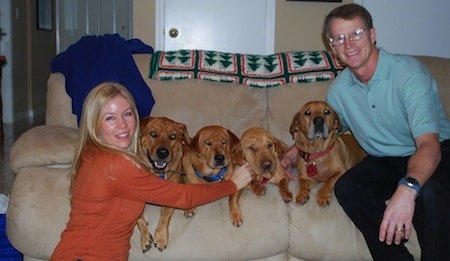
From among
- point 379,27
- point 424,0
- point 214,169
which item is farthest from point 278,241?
point 424,0

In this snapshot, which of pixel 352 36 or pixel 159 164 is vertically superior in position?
pixel 352 36

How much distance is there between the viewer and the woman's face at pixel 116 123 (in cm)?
190

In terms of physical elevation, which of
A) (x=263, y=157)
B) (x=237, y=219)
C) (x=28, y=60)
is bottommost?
(x=237, y=219)

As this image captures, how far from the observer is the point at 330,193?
2.41 metres

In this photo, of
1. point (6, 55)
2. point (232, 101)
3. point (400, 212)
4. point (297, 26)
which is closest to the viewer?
point (400, 212)

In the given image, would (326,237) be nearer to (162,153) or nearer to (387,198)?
(387,198)

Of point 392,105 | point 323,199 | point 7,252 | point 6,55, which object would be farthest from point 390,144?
point 6,55

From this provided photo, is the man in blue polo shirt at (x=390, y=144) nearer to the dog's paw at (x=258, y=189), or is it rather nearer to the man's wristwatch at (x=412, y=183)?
the man's wristwatch at (x=412, y=183)

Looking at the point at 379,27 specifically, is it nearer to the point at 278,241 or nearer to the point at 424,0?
the point at 424,0

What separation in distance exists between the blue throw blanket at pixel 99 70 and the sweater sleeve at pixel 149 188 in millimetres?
1100

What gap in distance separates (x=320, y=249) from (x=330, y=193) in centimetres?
27

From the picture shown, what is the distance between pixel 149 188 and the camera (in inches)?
73.9

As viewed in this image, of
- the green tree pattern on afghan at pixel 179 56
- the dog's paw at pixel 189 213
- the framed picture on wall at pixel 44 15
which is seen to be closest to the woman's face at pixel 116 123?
the dog's paw at pixel 189 213

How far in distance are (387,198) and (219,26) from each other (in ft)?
8.94
